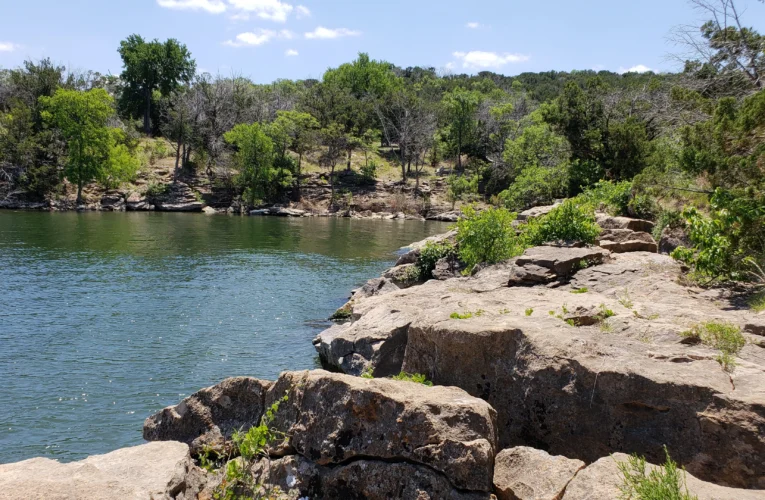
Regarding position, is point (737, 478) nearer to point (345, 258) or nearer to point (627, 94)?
point (345, 258)

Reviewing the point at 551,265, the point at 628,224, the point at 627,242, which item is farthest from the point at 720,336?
the point at 628,224

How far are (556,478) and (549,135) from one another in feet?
171

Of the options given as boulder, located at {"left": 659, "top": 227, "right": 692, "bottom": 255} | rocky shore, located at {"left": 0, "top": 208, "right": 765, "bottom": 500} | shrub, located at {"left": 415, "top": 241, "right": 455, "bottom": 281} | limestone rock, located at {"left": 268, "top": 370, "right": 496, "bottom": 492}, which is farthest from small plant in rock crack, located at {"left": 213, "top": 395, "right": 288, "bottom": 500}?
shrub, located at {"left": 415, "top": 241, "right": 455, "bottom": 281}

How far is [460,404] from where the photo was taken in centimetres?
614

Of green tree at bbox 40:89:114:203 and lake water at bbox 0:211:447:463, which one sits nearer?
lake water at bbox 0:211:447:463

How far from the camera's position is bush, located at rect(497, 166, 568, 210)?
41188mm

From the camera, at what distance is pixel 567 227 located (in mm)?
17719

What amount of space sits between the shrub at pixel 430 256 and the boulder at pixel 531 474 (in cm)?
A: 1494

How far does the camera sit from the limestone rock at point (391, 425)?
5.88 m

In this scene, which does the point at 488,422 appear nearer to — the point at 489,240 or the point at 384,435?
the point at 384,435

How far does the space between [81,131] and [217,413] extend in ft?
207

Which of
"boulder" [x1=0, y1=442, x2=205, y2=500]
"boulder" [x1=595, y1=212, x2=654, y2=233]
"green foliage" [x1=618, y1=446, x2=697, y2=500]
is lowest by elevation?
"boulder" [x1=0, y1=442, x2=205, y2=500]

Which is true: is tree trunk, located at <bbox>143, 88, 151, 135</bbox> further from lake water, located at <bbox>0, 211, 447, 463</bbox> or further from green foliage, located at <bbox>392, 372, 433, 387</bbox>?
green foliage, located at <bbox>392, 372, 433, 387</bbox>

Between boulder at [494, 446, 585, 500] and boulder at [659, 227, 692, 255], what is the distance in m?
11.8
